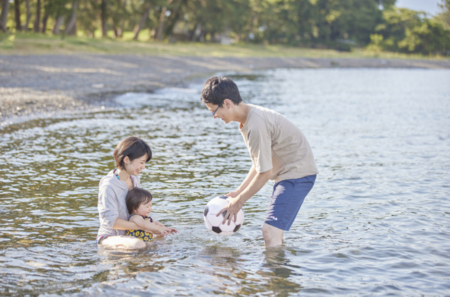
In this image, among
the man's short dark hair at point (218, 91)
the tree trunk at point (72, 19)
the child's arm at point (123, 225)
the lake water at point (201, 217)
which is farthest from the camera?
the tree trunk at point (72, 19)

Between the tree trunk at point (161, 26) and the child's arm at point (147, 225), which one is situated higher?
the tree trunk at point (161, 26)

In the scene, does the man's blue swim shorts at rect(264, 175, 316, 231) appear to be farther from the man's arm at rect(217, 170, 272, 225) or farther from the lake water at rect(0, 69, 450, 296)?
the lake water at rect(0, 69, 450, 296)

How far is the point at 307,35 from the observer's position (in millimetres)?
80500

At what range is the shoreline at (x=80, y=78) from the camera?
14758 millimetres

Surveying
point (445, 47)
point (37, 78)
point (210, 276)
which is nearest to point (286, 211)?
point (210, 276)

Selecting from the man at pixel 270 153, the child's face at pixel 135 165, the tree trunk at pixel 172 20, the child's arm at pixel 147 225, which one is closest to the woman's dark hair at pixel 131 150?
the child's face at pixel 135 165

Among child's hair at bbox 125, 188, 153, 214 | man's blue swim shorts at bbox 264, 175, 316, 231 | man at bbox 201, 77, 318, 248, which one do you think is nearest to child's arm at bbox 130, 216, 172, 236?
child's hair at bbox 125, 188, 153, 214

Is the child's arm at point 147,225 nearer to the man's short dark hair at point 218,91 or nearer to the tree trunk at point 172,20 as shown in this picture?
the man's short dark hair at point 218,91

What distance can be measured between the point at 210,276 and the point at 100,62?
76.6 feet

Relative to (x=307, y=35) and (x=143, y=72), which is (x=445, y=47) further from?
(x=143, y=72)

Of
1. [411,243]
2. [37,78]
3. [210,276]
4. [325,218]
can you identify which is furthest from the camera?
[37,78]

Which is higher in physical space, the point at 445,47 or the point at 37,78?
the point at 445,47

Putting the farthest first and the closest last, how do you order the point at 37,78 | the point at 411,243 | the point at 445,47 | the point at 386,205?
the point at 445,47 → the point at 37,78 → the point at 386,205 → the point at 411,243

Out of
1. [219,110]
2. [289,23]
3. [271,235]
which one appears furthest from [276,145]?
[289,23]
